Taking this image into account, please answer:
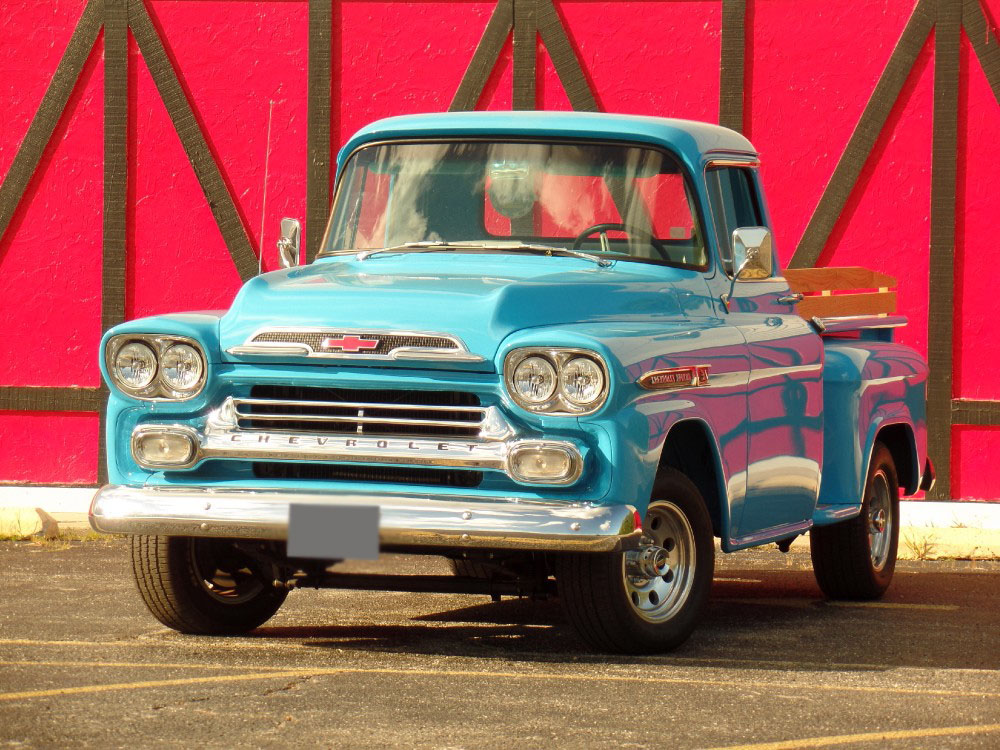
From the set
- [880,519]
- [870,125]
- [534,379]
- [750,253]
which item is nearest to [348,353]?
[534,379]

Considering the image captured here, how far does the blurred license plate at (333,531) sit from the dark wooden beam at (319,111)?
7384mm

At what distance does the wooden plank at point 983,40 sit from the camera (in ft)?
41.5

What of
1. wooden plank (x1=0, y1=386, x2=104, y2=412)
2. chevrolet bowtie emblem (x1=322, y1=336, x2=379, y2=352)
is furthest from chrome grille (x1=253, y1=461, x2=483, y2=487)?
wooden plank (x1=0, y1=386, x2=104, y2=412)

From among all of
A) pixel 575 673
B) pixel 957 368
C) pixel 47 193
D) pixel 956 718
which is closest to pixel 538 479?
pixel 575 673

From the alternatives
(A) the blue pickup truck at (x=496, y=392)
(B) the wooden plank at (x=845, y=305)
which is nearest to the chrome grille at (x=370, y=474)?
(A) the blue pickup truck at (x=496, y=392)

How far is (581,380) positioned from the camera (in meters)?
6.27

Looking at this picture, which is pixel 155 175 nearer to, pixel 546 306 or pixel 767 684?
pixel 546 306

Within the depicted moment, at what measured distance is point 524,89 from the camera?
43.0ft

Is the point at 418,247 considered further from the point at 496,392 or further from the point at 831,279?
the point at 831,279

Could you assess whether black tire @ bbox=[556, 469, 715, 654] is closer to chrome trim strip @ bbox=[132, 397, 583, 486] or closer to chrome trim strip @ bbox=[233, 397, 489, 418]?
chrome trim strip @ bbox=[132, 397, 583, 486]

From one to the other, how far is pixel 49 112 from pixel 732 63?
4.77m

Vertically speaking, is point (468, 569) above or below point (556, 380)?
below

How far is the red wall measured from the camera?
1273 cm

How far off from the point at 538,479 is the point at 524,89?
23.8 feet
